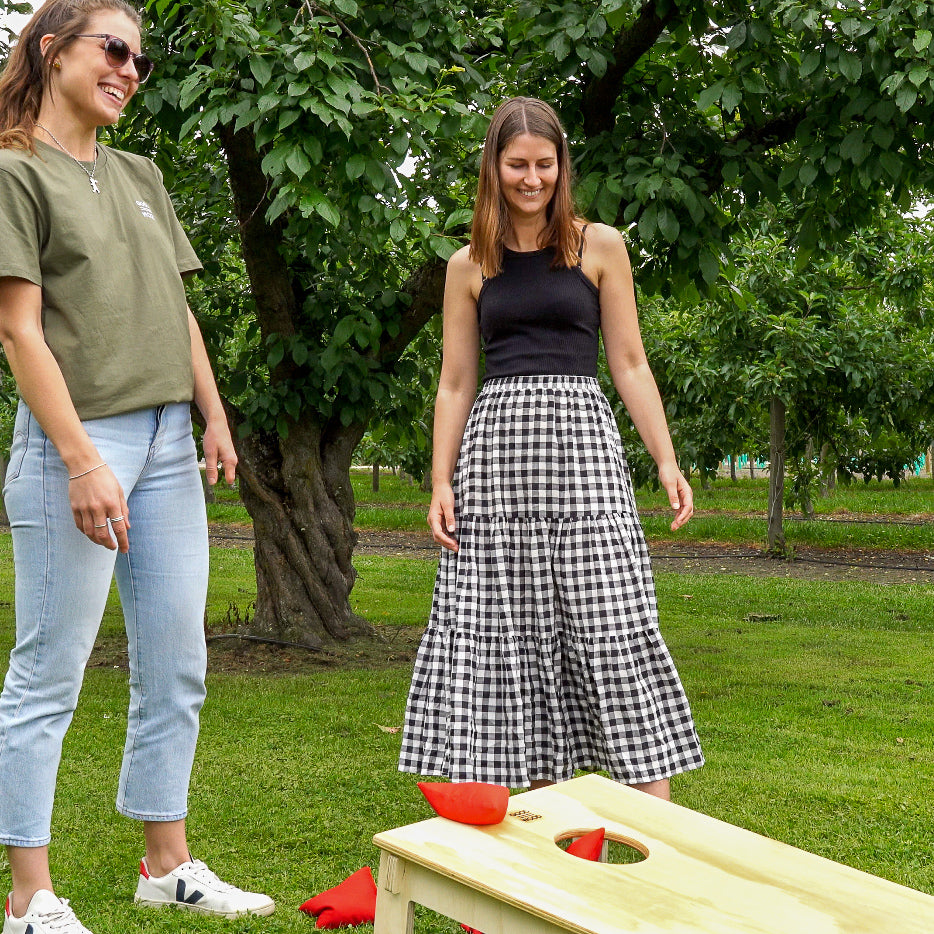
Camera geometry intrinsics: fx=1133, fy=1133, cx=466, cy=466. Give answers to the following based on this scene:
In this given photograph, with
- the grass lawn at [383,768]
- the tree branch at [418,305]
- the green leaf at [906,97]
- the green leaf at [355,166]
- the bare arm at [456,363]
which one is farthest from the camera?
the tree branch at [418,305]

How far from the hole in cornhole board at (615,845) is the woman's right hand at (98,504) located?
1087 mm

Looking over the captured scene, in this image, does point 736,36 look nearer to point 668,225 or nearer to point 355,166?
point 668,225

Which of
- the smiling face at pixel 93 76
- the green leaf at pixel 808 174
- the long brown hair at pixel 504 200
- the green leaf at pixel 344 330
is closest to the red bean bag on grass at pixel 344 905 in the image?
the long brown hair at pixel 504 200

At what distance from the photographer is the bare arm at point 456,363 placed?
116 inches

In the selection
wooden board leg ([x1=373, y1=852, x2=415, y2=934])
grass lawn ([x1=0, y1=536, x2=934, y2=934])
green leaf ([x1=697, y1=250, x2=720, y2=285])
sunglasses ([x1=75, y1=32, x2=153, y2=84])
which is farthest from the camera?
green leaf ([x1=697, y1=250, x2=720, y2=285])

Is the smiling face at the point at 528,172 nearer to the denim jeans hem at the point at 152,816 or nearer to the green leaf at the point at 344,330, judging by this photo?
the denim jeans hem at the point at 152,816

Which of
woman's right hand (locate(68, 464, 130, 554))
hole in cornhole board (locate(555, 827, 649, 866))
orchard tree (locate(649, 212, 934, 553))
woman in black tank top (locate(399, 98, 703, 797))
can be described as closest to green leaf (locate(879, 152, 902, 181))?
woman in black tank top (locate(399, 98, 703, 797))

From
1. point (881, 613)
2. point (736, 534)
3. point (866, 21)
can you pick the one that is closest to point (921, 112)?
point (866, 21)

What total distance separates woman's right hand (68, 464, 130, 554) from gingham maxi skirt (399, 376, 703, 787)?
887 mm

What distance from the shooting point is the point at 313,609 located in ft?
22.9

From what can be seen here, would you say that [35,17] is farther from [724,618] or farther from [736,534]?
[736,534]

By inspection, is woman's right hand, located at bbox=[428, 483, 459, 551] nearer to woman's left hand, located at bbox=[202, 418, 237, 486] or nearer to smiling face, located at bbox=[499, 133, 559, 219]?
woman's left hand, located at bbox=[202, 418, 237, 486]

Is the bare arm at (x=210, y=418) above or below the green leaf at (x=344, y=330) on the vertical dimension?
below

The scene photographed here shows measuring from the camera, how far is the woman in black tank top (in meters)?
2.74
